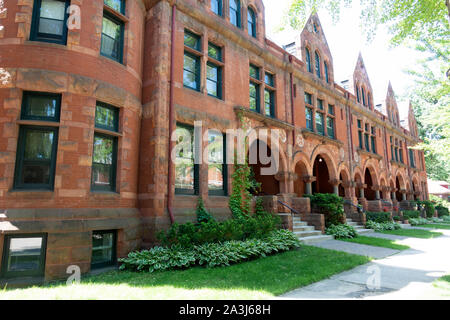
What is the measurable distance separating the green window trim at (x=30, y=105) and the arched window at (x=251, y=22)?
999cm

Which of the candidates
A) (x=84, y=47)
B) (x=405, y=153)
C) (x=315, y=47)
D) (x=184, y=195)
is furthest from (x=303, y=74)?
(x=405, y=153)

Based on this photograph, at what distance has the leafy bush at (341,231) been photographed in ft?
41.8

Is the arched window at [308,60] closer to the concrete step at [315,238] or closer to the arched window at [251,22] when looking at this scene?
the arched window at [251,22]

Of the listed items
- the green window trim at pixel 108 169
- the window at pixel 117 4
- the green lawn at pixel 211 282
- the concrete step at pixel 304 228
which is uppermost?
the window at pixel 117 4

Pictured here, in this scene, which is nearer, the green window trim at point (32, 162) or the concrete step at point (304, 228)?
the green window trim at point (32, 162)

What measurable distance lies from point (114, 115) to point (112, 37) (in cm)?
244

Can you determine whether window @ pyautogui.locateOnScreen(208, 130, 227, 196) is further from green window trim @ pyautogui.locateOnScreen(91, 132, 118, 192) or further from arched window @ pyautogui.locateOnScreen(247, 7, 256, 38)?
arched window @ pyautogui.locateOnScreen(247, 7, 256, 38)

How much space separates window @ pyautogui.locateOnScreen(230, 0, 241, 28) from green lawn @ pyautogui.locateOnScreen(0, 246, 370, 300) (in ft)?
34.8

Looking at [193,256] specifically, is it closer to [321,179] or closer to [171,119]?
[171,119]

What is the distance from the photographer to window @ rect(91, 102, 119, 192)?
25.8 feet

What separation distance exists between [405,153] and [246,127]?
2692cm

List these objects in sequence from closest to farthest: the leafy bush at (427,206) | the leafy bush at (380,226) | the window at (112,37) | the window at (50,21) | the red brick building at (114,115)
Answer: the red brick building at (114,115) < the window at (50,21) < the window at (112,37) < the leafy bush at (380,226) < the leafy bush at (427,206)

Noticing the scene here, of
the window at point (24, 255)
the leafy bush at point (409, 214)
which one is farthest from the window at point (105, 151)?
the leafy bush at point (409, 214)
